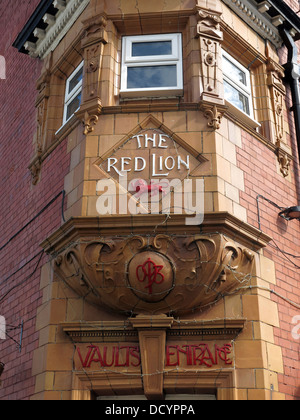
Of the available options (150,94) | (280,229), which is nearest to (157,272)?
(280,229)

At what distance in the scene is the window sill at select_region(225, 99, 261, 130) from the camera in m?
9.09

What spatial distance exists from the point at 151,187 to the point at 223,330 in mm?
2199

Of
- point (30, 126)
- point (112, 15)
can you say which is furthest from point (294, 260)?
point (30, 126)

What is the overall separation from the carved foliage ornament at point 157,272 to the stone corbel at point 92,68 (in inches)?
81.1

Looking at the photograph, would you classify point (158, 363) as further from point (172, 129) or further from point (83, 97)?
point (83, 97)

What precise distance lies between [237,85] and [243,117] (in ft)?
2.07

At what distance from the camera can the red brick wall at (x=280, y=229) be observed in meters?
7.73

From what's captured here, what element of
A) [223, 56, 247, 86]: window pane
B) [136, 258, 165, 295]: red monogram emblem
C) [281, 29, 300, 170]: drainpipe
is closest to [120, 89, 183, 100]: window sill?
[223, 56, 247, 86]: window pane

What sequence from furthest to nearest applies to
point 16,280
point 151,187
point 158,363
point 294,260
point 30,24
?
point 30,24
point 16,280
point 294,260
point 151,187
point 158,363

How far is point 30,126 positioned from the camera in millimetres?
11055

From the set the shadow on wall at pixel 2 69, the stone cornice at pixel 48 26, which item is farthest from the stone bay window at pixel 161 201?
the shadow on wall at pixel 2 69

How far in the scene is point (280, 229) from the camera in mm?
8773

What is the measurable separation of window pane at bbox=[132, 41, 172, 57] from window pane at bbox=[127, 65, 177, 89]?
27 cm

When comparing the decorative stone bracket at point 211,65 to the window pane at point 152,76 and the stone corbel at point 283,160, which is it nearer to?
the window pane at point 152,76
